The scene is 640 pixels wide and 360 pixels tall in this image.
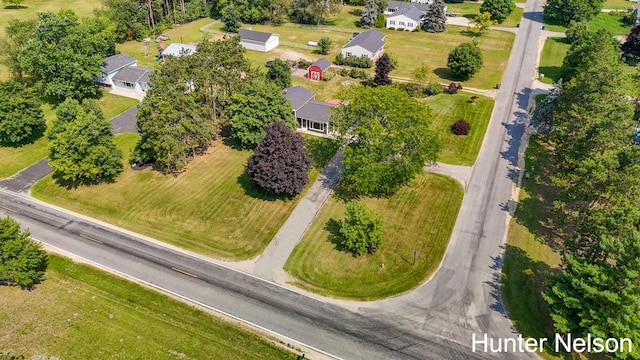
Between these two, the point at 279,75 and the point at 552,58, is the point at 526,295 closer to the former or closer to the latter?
the point at 279,75

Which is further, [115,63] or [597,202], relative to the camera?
[115,63]

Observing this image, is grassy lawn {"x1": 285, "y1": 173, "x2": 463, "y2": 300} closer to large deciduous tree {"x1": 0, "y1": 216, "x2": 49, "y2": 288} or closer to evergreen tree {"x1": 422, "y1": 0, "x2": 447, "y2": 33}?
large deciduous tree {"x1": 0, "y1": 216, "x2": 49, "y2": 288}

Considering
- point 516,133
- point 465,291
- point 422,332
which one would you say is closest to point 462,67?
point 516,133

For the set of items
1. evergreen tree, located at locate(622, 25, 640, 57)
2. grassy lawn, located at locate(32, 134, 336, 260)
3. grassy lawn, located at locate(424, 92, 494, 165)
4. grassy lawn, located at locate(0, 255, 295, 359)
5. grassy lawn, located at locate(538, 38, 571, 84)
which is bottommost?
grassy lawn, located at locate(0, 255, 295, 359)

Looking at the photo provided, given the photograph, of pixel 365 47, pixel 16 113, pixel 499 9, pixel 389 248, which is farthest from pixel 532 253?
pixel 499 9

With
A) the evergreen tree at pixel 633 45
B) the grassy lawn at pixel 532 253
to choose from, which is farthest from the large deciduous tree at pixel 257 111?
the evergreen tree at pixel 633 45

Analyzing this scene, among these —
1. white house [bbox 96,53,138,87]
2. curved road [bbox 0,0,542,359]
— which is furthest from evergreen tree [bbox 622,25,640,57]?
white house [bbox 96,53,138,87]

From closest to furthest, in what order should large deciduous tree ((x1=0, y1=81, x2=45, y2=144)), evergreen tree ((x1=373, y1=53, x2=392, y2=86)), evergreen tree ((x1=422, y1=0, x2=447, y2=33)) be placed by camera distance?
large deciduous tree ((x1=0, y1=81, x2=45, y2=144)) → evergreen tree ((x1=373, y1=53, x2=392, y2=86)) → evergreen tree ((x1=422, y1=0, x2=447, y2=33))
